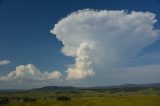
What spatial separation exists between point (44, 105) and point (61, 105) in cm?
949

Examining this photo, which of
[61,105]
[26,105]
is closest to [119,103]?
[61,105]

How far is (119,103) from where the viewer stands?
5586 inches

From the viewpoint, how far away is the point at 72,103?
151 metres

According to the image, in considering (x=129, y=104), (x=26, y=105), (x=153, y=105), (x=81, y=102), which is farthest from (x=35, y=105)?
(x=153, y=105)

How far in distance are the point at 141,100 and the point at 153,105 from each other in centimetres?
1517

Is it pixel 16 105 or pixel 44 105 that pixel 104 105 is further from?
pixel 16 105

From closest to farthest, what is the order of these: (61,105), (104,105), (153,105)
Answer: (153,105) → (104,105) → (61,105)

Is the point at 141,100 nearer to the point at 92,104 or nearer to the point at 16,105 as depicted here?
the point at 92,104

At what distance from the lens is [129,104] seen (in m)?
137

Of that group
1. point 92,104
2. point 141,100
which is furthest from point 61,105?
point 141,100

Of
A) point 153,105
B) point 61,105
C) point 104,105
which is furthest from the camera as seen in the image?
point 61,105

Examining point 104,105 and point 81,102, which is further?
point 81,102

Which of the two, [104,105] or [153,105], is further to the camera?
[104,105]

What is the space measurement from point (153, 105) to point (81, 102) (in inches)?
1572
